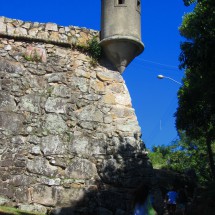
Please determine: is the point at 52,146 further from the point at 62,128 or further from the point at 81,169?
the point at 81,169

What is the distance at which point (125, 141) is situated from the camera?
33.2 feet

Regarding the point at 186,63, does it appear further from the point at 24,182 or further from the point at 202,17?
the point at 24,182

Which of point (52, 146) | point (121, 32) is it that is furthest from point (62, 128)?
point (121, 32)

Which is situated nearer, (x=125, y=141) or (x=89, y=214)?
(x=89, y=214)

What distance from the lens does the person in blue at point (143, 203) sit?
4.97 m

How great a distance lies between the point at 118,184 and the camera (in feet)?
31.5

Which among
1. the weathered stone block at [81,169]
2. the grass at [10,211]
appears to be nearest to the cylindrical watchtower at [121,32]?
the weathered stone block at [81,169]

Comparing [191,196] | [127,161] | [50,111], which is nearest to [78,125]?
[50,111]

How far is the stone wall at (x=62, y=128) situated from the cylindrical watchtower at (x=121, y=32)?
15.6 inches

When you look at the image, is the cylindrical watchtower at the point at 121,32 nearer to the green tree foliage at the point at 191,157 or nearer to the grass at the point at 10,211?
the grass at the point at 10,211

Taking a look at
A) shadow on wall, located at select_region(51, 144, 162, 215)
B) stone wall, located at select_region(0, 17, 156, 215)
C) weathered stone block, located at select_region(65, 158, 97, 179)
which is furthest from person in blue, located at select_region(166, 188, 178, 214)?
weathered stone block, located at select_region(65, 158, 97, 179)

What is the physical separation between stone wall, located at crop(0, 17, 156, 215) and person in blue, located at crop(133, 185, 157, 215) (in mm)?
3957

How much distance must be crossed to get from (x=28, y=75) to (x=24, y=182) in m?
3.01

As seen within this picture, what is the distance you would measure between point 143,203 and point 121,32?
6847 mm
